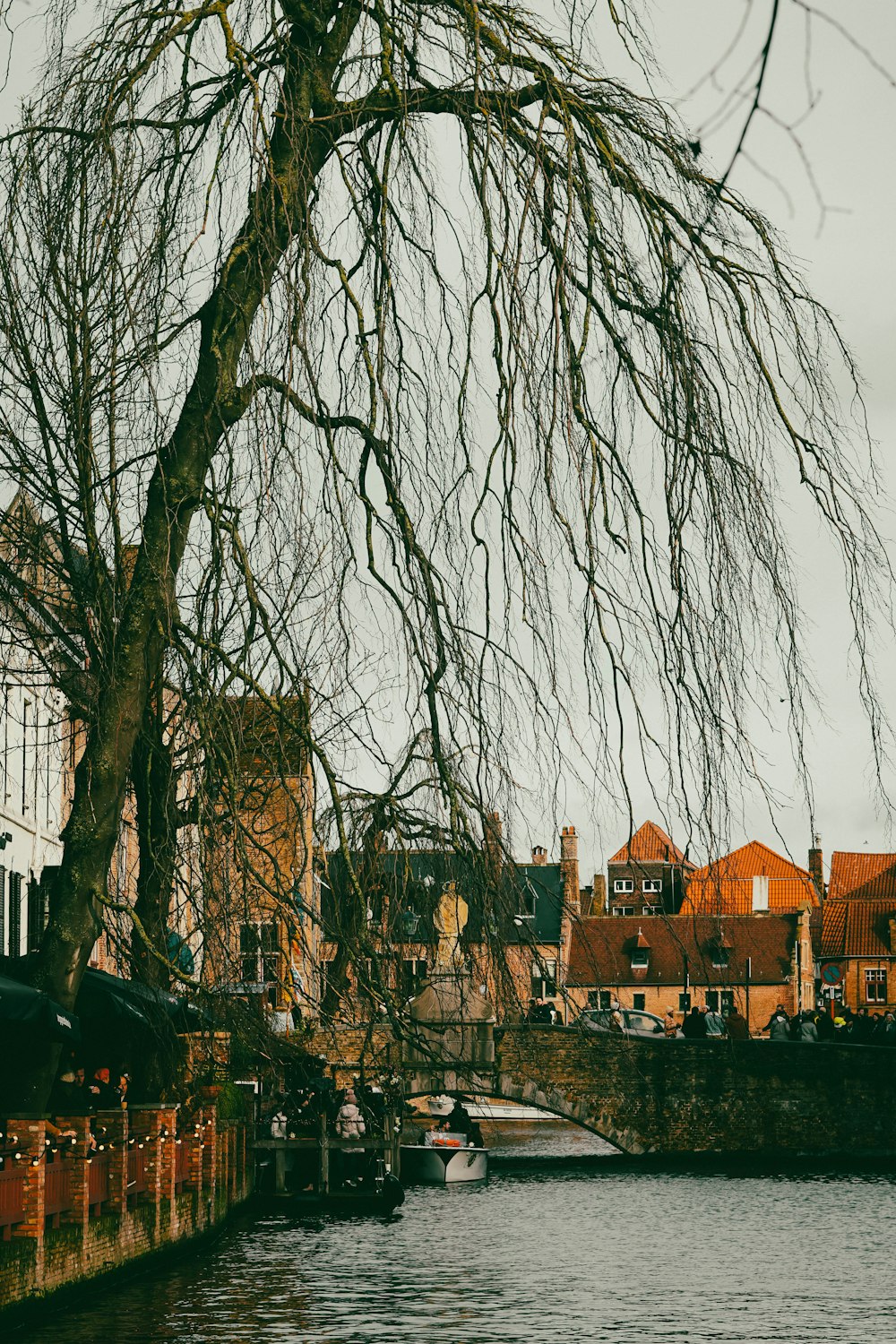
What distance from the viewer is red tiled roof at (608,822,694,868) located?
561 centimetres

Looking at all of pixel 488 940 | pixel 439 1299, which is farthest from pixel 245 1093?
pixel 488 940

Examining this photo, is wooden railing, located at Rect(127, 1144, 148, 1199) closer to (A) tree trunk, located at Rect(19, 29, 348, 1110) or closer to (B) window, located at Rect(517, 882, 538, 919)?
(A) tree trunk, located at Rect(19, 29, 348, 1110)

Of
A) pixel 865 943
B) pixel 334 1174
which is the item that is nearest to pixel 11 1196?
pixel 334 1174

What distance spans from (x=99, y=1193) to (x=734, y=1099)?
2589cm

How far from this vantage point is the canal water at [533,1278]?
45.0 ft

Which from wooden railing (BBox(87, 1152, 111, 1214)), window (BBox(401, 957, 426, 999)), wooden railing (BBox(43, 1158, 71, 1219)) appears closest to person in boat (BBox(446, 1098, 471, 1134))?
wooden railing (BBox(87, 1152, 111, 1214))

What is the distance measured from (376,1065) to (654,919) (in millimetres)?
2420

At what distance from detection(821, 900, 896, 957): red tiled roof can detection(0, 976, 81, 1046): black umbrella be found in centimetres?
6842

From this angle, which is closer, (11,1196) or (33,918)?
(11,1196)

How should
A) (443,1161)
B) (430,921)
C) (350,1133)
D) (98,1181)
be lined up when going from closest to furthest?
(430,921) → (98,1181) → (350,1133) → (443,1161)

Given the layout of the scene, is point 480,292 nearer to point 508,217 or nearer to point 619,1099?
point 508,217

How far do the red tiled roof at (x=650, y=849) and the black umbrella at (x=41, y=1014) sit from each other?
14.6 feet

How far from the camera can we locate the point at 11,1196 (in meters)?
11.8

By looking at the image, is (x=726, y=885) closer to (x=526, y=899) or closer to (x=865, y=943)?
(x=526, y=899)
